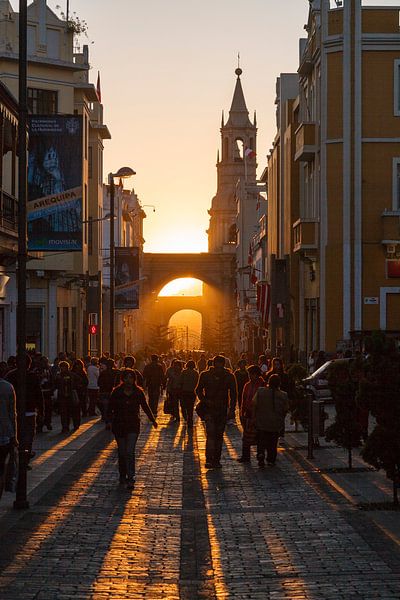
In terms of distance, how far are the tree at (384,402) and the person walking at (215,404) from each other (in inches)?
247

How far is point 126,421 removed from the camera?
1844cm

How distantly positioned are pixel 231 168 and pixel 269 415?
147 metres

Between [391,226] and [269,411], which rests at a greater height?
[391,226]

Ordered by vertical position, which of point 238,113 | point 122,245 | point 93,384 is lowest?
point 93,384

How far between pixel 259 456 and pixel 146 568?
9501mm

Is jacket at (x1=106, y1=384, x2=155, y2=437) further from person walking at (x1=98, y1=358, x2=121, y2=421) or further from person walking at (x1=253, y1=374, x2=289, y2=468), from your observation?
person walking at (x1=98, y1=358, x2=121, y2=421)

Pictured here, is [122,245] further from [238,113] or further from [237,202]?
[238,113]

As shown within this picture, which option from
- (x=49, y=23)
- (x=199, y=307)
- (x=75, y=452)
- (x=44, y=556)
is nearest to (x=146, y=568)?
(x=44, y=556)

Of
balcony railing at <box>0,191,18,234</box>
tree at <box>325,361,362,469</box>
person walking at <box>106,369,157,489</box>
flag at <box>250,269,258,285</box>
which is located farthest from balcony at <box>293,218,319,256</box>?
flag at <box>250,269,258,285</box>

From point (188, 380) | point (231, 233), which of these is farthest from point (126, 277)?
point (231, 233)

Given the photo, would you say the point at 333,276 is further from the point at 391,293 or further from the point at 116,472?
the point at 116,472

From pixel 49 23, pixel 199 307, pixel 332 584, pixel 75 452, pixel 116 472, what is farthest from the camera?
pixel 199 307

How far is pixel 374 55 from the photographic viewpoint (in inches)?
1668

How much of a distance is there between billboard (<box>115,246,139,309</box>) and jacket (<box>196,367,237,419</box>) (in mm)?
40201
